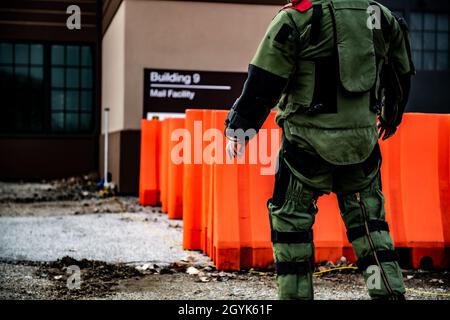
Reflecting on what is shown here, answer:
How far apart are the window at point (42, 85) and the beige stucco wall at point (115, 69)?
951mm

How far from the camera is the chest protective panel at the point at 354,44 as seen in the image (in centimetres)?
364

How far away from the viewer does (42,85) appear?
1739 centimetres

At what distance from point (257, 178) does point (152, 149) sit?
5634mm

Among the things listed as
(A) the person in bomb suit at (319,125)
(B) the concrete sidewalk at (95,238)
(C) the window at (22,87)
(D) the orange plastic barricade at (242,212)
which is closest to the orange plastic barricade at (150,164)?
(B) the concrete sidewalk at (95,238)

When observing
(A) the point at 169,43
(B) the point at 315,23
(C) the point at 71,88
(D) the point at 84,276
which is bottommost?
(D) the point at 84,276

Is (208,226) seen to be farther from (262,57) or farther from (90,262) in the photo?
(262,57)

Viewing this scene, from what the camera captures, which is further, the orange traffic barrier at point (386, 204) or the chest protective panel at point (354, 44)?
the orange traffic barrier at point (386, 204)

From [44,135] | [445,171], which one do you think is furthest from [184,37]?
[445,171]

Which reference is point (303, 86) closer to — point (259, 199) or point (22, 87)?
point (259, 199)

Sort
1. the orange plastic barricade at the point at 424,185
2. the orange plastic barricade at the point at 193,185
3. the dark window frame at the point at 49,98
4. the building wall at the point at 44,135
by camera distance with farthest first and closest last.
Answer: the dark window frame at the point at 49,98 → the building wall at the point at 44,135 → the orange plastic barricade at the point at 193,185 → the orange plastic barricade at the point at 424,185

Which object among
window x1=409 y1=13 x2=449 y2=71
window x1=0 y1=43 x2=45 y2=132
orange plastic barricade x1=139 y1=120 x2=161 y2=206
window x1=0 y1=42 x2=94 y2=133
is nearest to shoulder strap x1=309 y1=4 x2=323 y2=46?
orange plastic barricade x1=139 y1=120 x2=161 y2=206

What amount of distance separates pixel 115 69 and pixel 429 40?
8.28m

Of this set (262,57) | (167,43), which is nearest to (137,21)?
(167,43)

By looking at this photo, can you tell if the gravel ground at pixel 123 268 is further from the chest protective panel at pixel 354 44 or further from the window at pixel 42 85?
the window at pixel 42 85
